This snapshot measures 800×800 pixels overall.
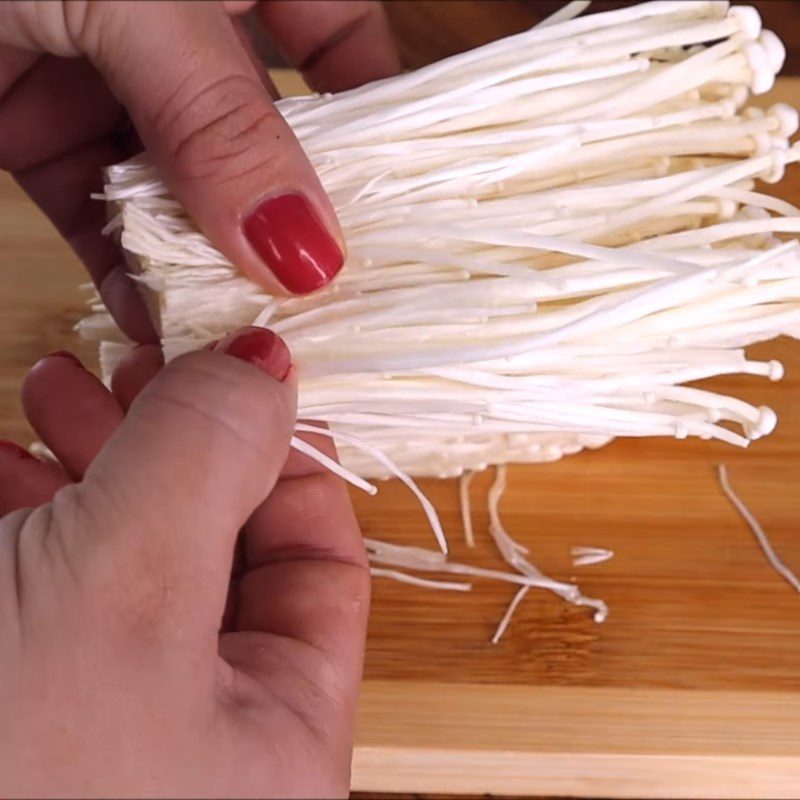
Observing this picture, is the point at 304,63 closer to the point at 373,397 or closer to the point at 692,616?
the point at 373,397

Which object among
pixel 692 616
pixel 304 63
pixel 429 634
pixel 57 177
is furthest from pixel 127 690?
pixel 304 63

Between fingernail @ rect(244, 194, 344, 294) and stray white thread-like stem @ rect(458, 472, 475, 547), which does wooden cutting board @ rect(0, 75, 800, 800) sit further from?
fingernail @ rect(244, 194, 344, 294)

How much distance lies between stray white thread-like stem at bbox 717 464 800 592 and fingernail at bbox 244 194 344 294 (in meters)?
0.42

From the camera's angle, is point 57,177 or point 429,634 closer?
point 429,634

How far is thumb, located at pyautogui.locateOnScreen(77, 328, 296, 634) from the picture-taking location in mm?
562

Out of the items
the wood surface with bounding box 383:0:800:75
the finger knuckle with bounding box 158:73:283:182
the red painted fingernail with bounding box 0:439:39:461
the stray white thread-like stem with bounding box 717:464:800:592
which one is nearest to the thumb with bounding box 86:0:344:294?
the finger knuckle with bounding box 158:73:283:182

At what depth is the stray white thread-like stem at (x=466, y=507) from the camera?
0.93 m

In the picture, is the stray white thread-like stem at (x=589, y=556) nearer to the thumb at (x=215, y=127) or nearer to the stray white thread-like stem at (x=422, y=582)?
the stray white thread-like stem at (x=422, y=582)

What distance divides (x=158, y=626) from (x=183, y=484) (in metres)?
0.08

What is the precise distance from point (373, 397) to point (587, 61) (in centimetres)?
30

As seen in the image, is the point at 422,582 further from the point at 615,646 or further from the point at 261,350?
the point at 261,350

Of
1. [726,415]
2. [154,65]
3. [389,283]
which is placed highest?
[154,65]

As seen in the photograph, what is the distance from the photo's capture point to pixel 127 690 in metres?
0.56

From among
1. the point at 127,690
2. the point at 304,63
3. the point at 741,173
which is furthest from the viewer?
the point at 304,63
